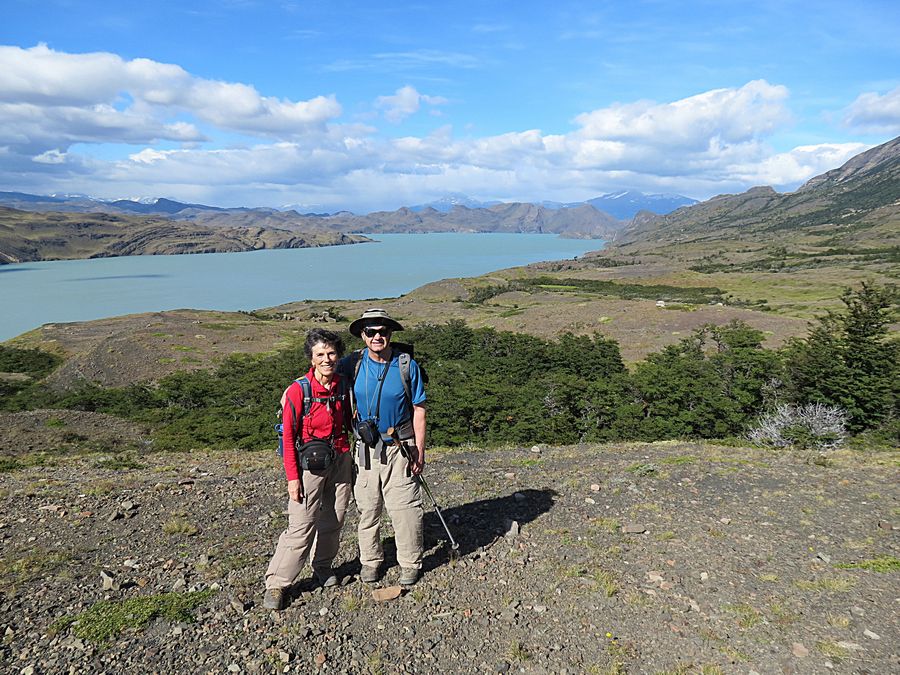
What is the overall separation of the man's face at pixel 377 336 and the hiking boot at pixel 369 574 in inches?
103

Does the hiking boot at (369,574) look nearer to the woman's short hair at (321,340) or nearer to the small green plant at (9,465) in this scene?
the woman's short hair at (321,340)

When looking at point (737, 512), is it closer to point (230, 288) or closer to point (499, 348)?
point (499, 348)

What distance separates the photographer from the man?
557 centimetres

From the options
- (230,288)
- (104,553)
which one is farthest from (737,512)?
(230,288)

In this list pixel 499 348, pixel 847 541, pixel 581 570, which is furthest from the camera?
pixel 499 348

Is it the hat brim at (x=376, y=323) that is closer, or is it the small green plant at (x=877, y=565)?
the hat brim at (x=376, y=323)

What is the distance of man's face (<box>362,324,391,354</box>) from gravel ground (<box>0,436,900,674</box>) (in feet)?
9.38

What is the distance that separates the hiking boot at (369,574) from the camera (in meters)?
5.91

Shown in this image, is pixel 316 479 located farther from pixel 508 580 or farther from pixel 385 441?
pixel 508 580

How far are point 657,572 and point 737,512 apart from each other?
2519mm

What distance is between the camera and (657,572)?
20.7ft

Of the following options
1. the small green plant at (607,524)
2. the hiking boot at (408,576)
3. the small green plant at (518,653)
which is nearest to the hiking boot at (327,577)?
the hiking boot at (408,576)

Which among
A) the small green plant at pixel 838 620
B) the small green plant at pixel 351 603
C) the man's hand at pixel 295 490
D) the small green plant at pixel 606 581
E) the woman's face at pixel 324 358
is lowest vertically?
the small green plant at pixel 606 581

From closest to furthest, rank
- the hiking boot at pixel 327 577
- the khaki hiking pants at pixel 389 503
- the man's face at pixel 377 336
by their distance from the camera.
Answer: the man's face at pixel 377 336, the khaki hiking pants at pixel 389 503, the hiking boot at pixel 327 577
